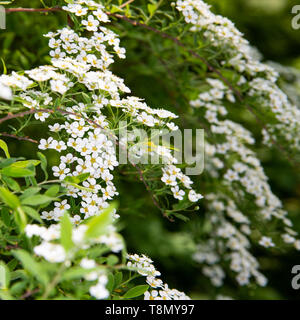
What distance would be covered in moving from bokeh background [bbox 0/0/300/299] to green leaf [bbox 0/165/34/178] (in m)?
0.26

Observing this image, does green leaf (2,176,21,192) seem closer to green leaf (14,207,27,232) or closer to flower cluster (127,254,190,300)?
green leaf (14,207,27,232)

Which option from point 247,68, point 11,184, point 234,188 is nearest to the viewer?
point 11,184

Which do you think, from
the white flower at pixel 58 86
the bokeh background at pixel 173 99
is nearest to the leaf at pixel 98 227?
the bokeh background at pixel 173 99

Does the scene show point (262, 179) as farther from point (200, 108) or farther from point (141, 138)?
point (141, 138)

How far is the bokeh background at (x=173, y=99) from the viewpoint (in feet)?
5.71

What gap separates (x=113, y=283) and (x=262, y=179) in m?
1.17

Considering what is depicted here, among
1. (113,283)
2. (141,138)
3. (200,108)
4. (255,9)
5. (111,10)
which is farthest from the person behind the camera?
(255,9)

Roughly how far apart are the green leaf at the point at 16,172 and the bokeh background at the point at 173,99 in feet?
0.85

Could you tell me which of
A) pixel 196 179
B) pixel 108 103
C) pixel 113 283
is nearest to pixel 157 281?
pixel 113 283

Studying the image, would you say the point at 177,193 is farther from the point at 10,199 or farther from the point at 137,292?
the point at 10,199

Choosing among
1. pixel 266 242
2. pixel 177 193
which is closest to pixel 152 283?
pixel 177 193

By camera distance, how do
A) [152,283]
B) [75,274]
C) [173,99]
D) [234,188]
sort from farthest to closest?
[173,99] < [234,188] < [152,283] < [75,274]

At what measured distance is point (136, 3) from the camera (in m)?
1.89

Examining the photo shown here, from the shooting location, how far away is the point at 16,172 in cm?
85
